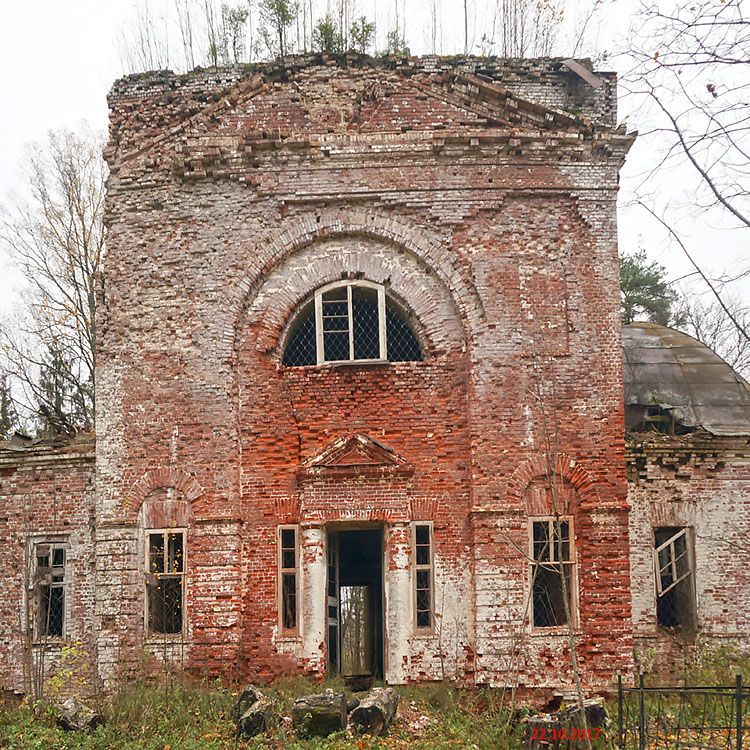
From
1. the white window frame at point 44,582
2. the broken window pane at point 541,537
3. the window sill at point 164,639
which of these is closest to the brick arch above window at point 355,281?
the broken window pane at point 541,537

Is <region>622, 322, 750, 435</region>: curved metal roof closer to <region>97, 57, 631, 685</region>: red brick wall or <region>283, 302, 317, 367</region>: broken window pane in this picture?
<region>97, 57, 631, 685</region>: red brick wall

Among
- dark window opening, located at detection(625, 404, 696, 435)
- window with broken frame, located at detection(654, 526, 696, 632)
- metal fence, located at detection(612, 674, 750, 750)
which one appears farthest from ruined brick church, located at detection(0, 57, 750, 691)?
dark window opening, located at detection(625, 404, 696, 435)

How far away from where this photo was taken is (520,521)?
1273cm

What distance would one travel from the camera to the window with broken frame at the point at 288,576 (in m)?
12.9

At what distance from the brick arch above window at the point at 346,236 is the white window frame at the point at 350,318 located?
0.14 meters

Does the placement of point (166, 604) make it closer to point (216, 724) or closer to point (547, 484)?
point (216, 724)

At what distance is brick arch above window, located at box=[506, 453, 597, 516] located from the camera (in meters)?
12.8

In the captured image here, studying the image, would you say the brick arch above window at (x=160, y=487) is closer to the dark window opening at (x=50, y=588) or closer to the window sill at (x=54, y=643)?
the dark window opening at (x=50, y=588)

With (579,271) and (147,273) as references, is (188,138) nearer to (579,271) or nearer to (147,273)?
(147,273)

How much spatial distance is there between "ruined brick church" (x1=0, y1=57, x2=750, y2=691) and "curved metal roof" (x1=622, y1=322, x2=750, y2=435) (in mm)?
3687

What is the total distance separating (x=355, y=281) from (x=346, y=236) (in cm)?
63

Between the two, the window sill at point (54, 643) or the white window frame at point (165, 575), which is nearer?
the white window frame at point (165, 575)

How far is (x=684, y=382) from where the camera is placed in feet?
55.0

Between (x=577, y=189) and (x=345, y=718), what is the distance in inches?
292
